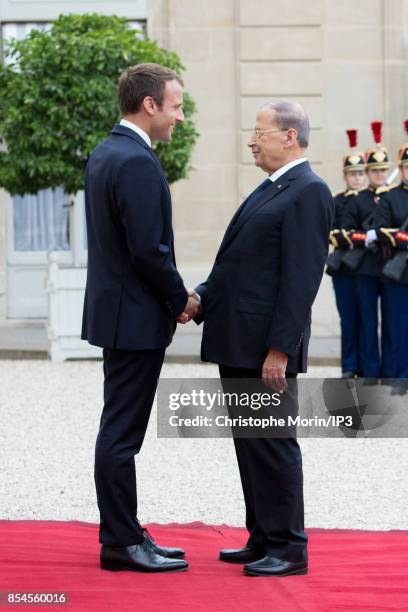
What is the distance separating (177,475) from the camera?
286 inches

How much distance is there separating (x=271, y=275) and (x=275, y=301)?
0.09 metres

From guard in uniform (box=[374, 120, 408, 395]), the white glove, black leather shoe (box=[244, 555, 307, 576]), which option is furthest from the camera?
the white glove

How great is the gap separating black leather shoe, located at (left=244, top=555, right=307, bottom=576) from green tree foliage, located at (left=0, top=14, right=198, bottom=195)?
8051 mm

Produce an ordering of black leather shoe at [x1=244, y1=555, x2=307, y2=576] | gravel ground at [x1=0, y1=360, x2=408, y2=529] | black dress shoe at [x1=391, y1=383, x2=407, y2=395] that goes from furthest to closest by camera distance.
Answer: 1. black dress shoe at [x1=391, y1=383, x2=407, y2=395]
2. gravel ground at [x1=0, y1=360, x2=408, y2=529]
3. black leather shoe at [x1=244, y1=555, x2=307, y2=576]

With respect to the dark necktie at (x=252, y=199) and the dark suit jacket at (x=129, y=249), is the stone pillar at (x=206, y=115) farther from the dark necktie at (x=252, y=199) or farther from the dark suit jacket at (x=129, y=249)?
the dark suit jacket at (x=129, y=249)

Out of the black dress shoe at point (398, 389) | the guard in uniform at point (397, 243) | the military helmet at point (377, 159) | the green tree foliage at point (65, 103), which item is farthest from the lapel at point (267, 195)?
the green tree foliage at point (65, 103)

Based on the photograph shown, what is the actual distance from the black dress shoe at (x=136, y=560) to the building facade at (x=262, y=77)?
1133 cm

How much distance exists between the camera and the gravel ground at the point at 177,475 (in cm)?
627

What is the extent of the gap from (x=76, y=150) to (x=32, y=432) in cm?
464

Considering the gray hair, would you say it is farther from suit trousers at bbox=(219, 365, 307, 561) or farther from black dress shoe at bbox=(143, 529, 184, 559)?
black dress shoe at bbox=(143, 529, 184, 559)

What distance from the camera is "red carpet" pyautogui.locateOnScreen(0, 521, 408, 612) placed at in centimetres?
449

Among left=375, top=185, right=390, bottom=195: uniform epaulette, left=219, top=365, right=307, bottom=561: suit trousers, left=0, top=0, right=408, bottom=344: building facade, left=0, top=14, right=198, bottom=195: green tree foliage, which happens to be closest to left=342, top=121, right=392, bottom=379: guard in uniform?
left=375, top=185, right=390, bottom=195: uniform epaulette

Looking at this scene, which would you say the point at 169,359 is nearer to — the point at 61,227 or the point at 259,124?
the point at 61,227

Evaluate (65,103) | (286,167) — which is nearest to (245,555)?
(286,167)
